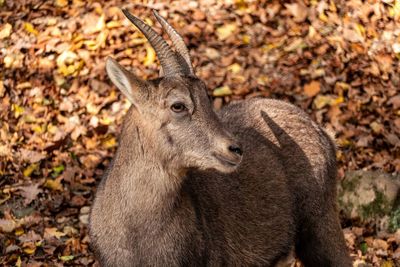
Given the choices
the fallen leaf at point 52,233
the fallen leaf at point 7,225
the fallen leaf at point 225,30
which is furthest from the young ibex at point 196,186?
the fallen leaf at point 225,30

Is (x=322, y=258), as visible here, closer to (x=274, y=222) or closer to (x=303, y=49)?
(x=274, y=222)

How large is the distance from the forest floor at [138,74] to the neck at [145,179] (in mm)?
2001

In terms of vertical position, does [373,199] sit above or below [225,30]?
below

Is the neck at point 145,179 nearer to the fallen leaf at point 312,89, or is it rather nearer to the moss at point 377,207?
the moss at point 377,207

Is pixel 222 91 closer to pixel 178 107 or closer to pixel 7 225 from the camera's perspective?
pixel 7 225

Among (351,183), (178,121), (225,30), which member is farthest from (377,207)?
(225,30)

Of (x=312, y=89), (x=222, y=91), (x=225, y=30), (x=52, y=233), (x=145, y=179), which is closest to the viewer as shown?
(x=145, y=179)

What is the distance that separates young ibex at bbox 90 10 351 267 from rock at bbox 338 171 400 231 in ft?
3.92

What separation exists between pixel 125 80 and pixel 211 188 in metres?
1.16

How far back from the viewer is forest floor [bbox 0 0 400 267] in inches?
294

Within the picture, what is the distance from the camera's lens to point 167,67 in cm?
520

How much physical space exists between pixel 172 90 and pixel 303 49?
4.80 metres

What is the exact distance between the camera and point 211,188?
571 centimetres

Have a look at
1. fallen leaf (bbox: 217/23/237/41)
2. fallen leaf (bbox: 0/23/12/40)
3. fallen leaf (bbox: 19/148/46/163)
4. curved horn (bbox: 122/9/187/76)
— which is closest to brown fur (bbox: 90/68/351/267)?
curved horn (bbox: 122/9/187/76)
